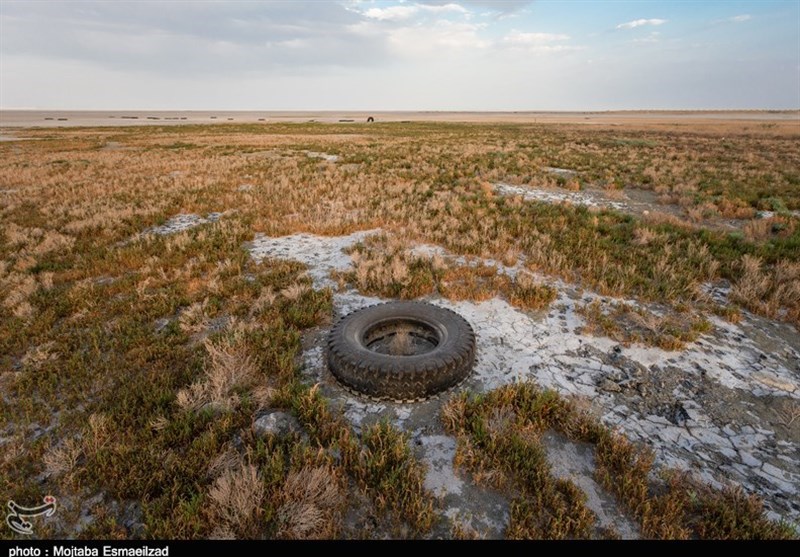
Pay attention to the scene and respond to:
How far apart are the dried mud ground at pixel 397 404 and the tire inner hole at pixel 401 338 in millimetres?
822

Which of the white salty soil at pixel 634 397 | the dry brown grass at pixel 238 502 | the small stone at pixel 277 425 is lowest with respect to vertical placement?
the white salty soil at pixel 634 397

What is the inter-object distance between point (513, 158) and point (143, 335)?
25206 mm

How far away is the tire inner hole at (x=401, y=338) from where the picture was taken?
235 inches

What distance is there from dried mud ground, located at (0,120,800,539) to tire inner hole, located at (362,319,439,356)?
822 mm

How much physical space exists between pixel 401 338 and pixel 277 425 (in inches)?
90.7

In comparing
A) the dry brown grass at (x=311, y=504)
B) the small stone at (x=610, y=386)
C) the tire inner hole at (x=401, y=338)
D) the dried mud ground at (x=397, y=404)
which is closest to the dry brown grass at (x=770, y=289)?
the dried mud ground at (x=397, y=404)

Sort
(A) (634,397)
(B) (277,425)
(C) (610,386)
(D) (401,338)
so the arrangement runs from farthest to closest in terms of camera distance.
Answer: (D) (401,338)
(C) (610,386)
(A) (634,397)
(B) (277,425)

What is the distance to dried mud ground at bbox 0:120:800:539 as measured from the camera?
345cm

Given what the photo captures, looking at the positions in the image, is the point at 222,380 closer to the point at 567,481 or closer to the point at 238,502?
the point at 238,502

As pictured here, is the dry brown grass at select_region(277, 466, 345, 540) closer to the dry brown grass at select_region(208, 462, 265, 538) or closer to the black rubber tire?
the dry brown grass at select_region(208, 462, 265, 538)

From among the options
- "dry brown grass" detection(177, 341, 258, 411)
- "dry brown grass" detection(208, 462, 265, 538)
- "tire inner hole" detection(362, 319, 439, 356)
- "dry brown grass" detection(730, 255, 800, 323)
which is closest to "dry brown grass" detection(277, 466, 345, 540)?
"dry brown grass" detection(208, 462, 265, 538)

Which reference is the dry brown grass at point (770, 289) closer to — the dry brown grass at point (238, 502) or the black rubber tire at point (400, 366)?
the black rubber tire at point (400, 366)

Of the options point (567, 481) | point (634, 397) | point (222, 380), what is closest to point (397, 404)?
point (567, 481)

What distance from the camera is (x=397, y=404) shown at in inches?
190
